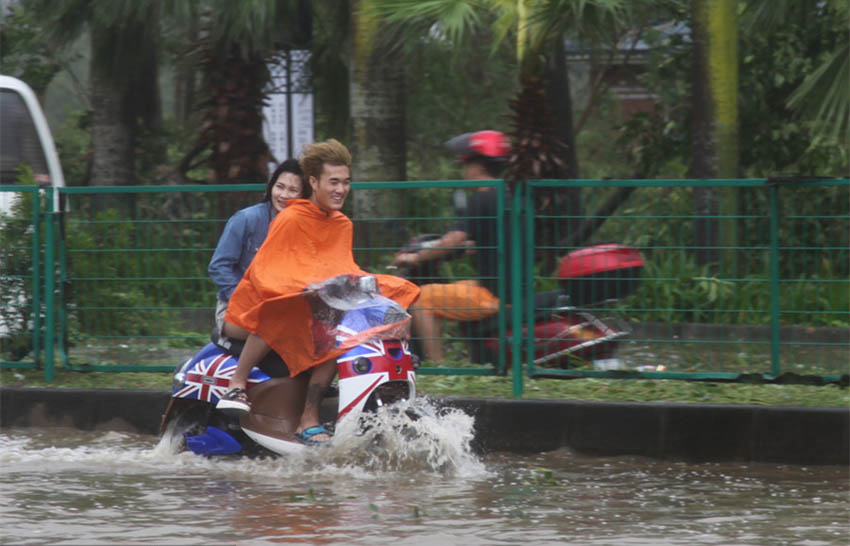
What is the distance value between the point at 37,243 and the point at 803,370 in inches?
178

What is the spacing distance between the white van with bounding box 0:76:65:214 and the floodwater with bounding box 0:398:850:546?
13.0 ft

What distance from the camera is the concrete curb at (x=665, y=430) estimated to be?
24.3 feet

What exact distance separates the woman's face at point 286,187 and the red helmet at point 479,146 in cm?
174

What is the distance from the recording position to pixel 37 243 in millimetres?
8750

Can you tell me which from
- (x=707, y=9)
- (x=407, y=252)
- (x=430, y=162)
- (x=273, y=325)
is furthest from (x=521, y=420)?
(x=430, y=162)

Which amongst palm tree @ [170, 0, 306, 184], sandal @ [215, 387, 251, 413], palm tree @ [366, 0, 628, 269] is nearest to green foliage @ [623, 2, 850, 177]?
palm tree @ [366, 0, 628, 269]

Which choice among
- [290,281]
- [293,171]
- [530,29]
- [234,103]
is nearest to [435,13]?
[530,29]

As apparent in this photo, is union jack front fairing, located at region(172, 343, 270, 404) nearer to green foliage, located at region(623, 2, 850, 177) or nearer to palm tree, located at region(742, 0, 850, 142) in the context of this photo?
palm tree, located at region(742, 0, 850, 142)

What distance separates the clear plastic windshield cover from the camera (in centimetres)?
658

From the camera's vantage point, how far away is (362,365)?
6.50 m

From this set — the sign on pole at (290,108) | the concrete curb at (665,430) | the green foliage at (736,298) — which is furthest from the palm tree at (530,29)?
the concrete curb at (665,430)

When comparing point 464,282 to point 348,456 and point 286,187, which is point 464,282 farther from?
point 348,456

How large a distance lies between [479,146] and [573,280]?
3.66 feet

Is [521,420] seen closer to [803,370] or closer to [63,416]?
[803,370]
